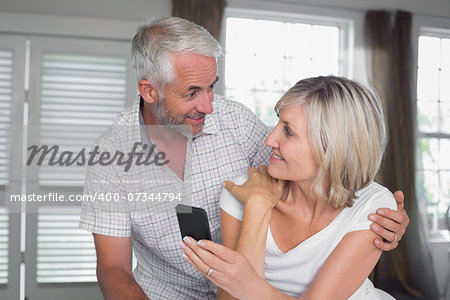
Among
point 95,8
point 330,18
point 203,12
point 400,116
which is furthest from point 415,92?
point 95,8

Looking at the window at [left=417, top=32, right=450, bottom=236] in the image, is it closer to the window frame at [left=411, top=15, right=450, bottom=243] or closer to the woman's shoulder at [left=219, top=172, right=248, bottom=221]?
the window frame at [left=411, top=15, right=450, bottom=243]

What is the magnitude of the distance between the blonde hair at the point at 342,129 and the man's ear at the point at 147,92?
1.90 feet

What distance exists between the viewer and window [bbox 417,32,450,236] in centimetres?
444

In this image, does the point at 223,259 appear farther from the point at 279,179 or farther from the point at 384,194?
the point at 384,194

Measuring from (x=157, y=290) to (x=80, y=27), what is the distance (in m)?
2.46

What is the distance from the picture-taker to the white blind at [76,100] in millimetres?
3475

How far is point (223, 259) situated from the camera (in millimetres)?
1062

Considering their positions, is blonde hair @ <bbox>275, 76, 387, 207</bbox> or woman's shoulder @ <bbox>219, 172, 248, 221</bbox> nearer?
blonde hair @ <bbox>275, 76, 387, 207</bbox>

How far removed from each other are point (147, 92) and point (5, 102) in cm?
221

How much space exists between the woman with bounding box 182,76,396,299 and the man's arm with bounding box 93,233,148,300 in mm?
375

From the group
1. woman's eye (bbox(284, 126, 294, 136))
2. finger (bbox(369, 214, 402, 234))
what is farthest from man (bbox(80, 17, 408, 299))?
finger (bbox(369, 214, 402, 234))

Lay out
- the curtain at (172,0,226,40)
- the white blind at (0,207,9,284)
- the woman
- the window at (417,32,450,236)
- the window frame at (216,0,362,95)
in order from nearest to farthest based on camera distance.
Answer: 1. the woman
2. the white blind at (0,207,9,284)
3. the curtain at (172,0,226,40)
4. the window frame at (216,0,362,95)
5. the window at (417,32,450,236)

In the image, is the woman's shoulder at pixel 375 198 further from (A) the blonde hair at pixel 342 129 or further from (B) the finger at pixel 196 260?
(B) the finger at pixel 196 260

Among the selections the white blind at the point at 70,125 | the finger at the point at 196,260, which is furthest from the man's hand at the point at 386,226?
the white blind at the point at 70,125
